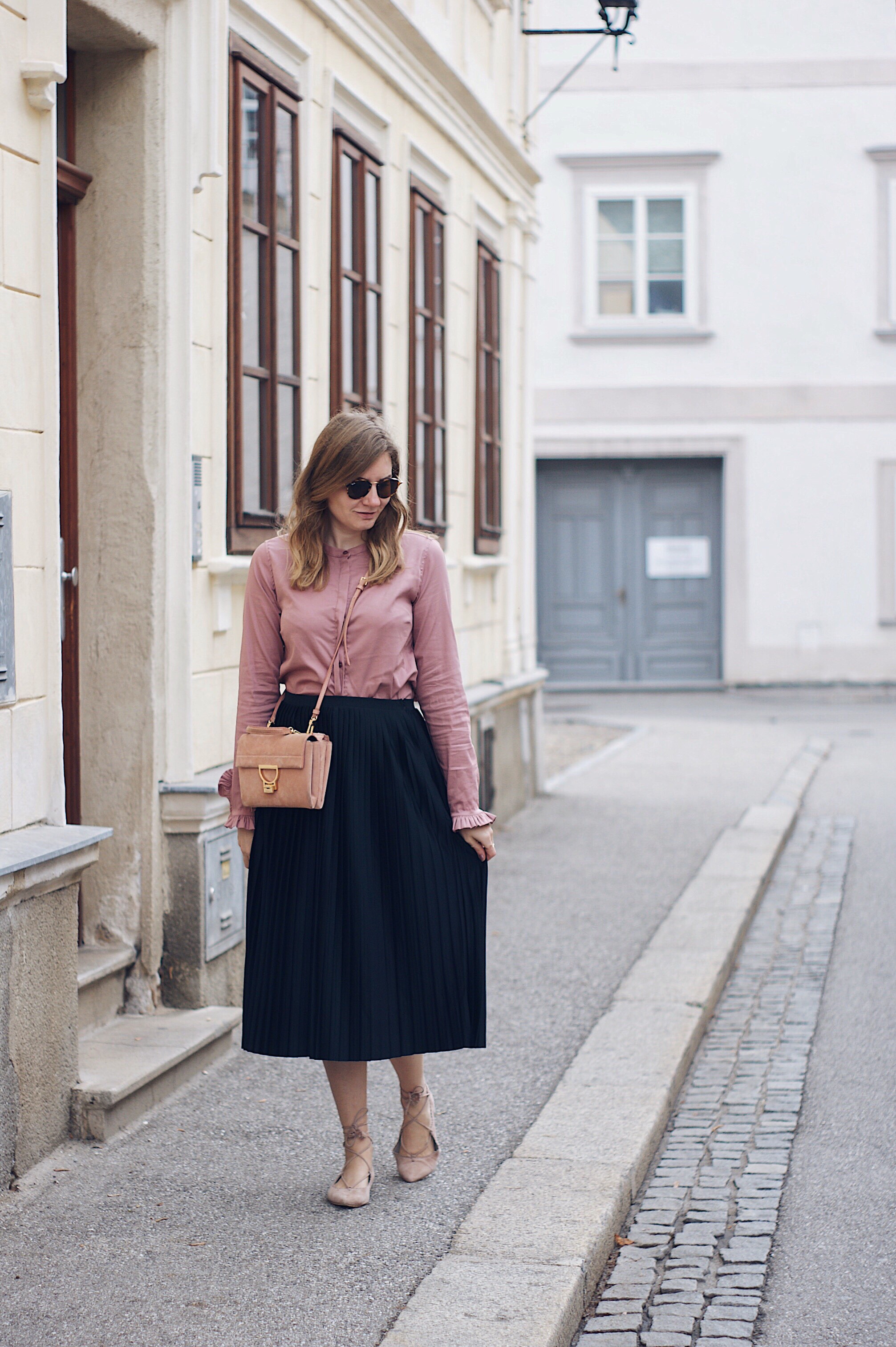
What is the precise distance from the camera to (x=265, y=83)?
6.10 m

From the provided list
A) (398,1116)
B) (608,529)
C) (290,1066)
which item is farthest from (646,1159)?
(608,529)

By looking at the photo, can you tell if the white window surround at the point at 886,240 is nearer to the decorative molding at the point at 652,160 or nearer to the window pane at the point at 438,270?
the decorative molding at the point at 652,160

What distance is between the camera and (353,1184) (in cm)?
389

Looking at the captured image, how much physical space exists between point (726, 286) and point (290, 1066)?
→ 16.8m

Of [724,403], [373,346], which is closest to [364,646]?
[373,346]

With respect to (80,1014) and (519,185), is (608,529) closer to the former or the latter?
(519,185)

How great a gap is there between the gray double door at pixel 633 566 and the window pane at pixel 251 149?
15.0 m

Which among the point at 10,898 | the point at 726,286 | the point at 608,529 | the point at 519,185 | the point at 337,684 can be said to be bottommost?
the point at 10,898

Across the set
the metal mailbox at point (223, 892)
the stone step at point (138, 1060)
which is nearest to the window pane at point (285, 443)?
the metal mailbox at point (223, 892)

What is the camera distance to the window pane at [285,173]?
6.28m

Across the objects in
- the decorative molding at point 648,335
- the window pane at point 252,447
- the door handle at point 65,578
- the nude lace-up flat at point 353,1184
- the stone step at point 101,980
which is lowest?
the nude lace-up flat at point 353,1184

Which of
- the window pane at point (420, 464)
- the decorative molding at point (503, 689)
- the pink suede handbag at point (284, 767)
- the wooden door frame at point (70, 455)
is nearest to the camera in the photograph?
the pink suede handbag at point (284, 767)

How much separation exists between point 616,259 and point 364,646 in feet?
57.1

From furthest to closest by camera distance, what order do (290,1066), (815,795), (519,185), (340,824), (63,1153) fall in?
(815,795), (519,185), (290,1066), (63,1153), (340,824)
